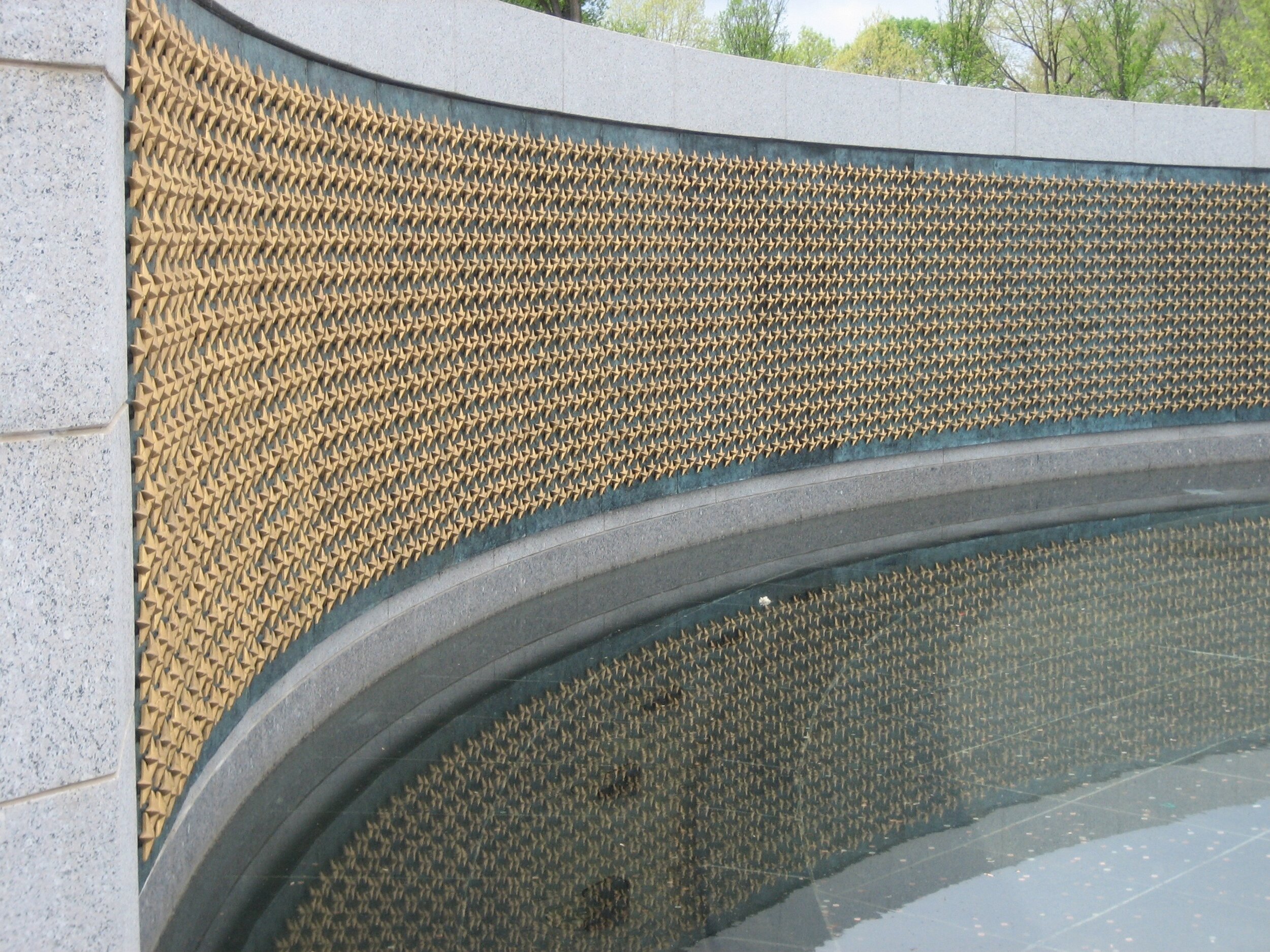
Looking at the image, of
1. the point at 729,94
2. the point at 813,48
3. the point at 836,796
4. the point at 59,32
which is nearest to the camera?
the point at 59,32

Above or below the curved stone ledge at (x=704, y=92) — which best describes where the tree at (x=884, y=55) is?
above

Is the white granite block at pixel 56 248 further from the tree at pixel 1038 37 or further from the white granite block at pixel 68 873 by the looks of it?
the tree at pixel 1038 37

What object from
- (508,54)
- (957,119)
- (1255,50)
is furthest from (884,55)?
(508,54)

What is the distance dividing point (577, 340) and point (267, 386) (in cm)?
368

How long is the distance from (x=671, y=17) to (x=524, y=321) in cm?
5831

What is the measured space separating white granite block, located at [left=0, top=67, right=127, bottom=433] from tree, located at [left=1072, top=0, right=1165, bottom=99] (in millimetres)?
26738

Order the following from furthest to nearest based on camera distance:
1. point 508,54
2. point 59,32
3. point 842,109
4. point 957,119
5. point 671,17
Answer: point 671,17, point 957,119, point 842,109, point 508,54, point 59,32

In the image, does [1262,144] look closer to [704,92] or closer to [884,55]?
[704,92]

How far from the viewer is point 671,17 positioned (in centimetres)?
6306

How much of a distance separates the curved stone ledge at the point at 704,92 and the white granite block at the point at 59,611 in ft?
7.61

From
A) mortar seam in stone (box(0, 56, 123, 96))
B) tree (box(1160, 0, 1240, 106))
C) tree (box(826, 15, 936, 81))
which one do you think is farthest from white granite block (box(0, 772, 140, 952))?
tree (box(826, 15, 936, 81))

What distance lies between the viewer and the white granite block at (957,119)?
12.2 meters

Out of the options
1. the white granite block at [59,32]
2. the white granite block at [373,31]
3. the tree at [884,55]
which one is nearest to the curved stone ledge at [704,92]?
the white granite block at [373,31]

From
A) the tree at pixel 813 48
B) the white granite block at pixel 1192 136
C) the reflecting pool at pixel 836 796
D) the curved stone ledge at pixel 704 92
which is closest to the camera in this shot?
the reflecting pool at pixel 836 796
